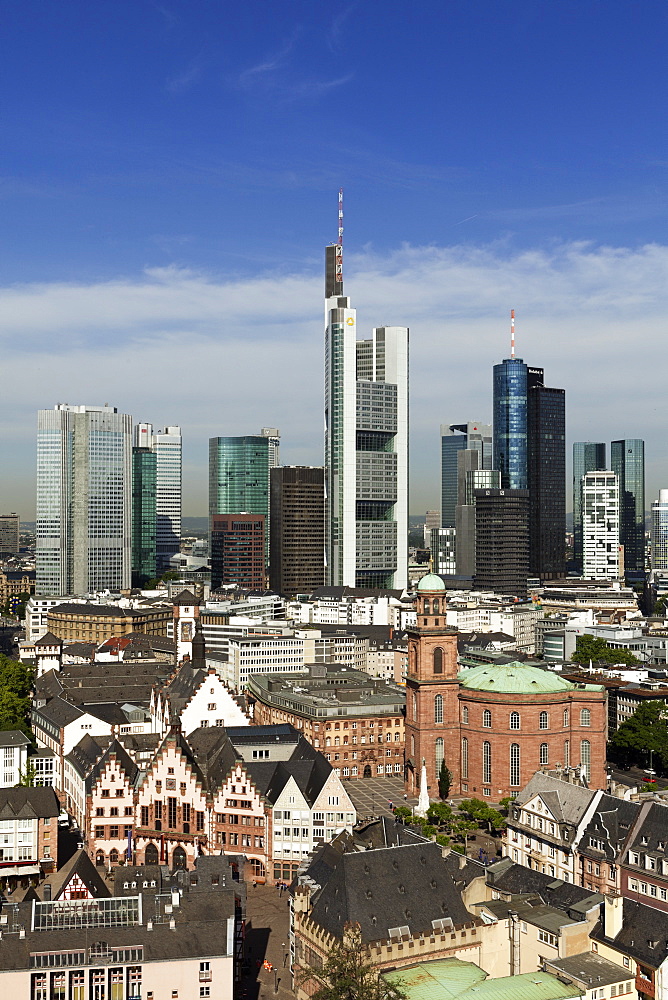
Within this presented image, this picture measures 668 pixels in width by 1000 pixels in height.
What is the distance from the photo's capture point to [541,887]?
86.4m

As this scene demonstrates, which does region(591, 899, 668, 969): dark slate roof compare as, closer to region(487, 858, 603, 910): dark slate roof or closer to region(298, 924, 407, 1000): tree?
region(487, 858, 603, 910): dark slate roof

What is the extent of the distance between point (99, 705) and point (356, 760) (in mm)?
37536

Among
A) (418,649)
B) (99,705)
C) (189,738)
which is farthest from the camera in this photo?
(99,705)

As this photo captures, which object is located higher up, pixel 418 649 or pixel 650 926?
pixel 418 649

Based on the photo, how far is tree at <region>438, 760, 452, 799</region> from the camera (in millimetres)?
141000

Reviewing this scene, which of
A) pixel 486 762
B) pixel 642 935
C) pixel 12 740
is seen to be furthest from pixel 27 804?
pixel 486 762

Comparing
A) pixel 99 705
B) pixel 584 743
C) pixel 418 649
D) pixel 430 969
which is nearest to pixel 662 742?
pixel 584 743

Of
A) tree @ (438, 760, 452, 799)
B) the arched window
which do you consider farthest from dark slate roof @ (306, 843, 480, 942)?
the arched window

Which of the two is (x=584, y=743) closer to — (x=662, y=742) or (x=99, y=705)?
(x=662, y=742)

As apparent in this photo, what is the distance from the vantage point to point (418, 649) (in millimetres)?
145875

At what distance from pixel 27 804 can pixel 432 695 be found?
185 feet

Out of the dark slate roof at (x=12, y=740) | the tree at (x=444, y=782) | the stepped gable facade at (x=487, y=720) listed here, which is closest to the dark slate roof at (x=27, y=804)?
the dark slate roof at (x=12, y=740)

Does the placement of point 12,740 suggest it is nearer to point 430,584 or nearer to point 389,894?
point 430,584

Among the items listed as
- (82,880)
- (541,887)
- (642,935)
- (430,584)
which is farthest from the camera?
(430,584)
